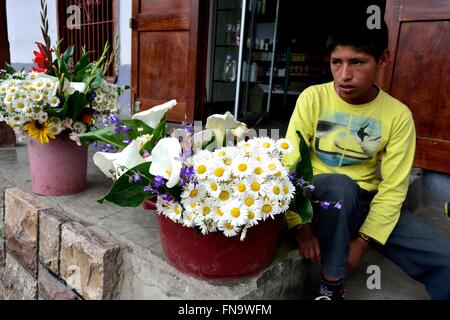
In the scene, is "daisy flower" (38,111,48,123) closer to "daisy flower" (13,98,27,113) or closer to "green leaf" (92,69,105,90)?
"daisy flower" (13,98,27,113)

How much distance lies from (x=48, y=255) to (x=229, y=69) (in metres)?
3.63

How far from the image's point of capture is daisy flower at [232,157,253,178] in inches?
32.0

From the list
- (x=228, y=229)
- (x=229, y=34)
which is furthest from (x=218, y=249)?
(x=229, y=34)

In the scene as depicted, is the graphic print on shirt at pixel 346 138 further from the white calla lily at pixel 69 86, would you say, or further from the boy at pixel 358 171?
the white calla lily at pixel 69 86

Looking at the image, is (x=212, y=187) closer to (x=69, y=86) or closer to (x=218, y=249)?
(x=218, y=249)

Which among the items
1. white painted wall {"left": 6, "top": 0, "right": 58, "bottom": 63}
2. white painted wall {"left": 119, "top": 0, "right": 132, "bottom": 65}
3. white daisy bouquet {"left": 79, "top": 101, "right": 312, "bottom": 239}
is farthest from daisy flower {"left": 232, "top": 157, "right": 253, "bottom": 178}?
white painted wall {"left": 6, "top": 0, "right": 58, "bottom": 63}

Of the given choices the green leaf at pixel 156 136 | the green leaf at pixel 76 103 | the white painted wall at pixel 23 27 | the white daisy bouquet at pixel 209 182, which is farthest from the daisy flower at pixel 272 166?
the white painted wall at pixel 23 27

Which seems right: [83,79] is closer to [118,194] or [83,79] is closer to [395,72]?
[118,194]

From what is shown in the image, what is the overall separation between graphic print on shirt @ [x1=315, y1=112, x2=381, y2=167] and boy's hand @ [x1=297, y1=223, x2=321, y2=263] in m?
0.28

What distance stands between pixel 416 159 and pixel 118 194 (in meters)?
1.64

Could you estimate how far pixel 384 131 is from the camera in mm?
1218

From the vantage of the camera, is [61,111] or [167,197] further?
[61,111]

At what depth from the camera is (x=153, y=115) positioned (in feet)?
3.46
